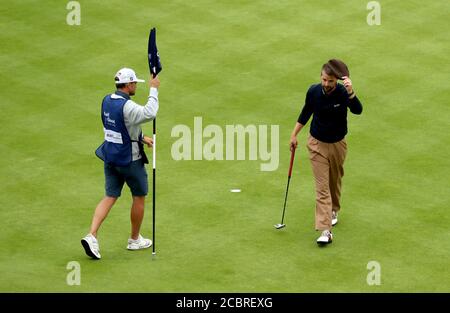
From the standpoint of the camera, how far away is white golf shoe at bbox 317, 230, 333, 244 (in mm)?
12375

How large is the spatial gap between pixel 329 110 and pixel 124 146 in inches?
99.7

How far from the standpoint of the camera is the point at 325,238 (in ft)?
40.7

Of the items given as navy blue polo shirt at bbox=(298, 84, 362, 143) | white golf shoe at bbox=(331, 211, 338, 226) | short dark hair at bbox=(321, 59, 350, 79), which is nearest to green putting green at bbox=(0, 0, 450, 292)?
white golf shoe at bbox=(331, 211, 338, 226)

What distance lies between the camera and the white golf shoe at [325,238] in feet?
40.6

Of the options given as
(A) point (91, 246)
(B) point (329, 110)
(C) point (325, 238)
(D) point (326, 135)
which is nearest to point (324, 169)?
(D) point (326, 135)

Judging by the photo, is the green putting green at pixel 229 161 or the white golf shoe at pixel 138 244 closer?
the green putting green at pixel 229 161

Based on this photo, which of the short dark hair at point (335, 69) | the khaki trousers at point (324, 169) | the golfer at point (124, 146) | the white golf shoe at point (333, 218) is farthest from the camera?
the white golf shoe at point (333, 218)

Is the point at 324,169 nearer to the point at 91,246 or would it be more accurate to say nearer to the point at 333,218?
the point at 333,218

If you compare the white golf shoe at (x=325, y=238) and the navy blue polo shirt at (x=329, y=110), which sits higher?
the navy blue polo shirt at (x=329, y=110)

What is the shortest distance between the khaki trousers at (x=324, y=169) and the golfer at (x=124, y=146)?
213 cm

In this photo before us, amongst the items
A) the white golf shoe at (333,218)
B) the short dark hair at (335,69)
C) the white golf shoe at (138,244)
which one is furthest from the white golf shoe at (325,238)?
the white golf shoe at (138,244)

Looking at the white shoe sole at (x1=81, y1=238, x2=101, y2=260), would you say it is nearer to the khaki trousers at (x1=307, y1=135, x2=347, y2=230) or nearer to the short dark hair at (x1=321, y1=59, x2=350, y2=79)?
the khaki trousers at (x1=307, y1=135, x2=347, y2=230)

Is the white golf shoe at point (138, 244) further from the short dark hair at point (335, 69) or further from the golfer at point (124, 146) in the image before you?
the short dark hair at point (335, 69)

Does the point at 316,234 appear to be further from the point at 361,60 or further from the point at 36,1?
the point at 36,1
